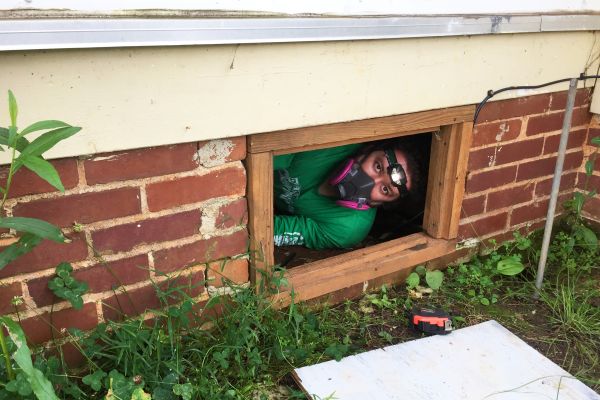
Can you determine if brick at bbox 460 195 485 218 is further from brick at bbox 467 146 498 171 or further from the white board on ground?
the white board on ground

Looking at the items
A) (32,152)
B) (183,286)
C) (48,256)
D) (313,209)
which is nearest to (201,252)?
(183,286)

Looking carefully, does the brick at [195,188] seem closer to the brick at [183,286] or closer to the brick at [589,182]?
the brick at [183,286]

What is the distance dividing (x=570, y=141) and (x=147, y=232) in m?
2.23

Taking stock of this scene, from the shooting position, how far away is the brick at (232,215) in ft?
6.55

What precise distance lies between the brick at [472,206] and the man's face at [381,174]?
36cm

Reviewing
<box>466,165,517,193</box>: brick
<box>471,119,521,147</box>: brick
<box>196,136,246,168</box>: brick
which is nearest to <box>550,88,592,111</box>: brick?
<box>471,119,521,147</box>: brick

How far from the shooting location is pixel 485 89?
94.8 inches

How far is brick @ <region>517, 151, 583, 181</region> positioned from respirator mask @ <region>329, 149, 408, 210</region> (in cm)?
59

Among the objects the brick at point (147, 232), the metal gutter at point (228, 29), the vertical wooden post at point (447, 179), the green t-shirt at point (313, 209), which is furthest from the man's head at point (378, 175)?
the brick at point (147, 232)

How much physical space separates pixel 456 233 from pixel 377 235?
0.63 meters

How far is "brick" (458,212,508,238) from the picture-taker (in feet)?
8.89

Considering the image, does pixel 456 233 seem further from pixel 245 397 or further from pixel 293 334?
pixel 245 397

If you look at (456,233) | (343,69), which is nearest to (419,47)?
(343,69)

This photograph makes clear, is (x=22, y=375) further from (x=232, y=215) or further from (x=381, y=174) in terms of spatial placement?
(x=381, y=174)
